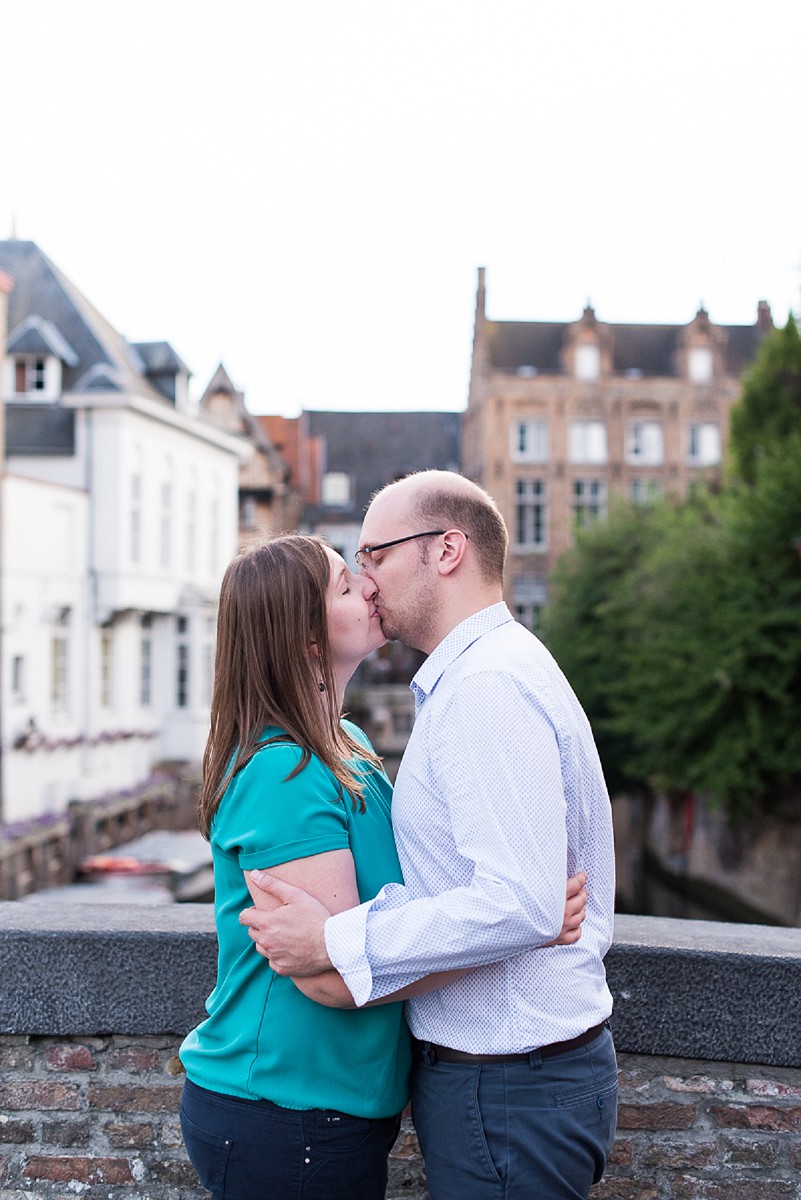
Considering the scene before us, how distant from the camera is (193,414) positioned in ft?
103

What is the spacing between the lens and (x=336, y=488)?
168 ft

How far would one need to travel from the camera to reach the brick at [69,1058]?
9.42ft

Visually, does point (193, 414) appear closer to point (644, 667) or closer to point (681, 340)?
point (644, 667)

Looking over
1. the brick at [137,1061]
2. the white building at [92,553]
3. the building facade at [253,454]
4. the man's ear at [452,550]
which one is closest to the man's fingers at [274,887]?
the man's ear at [452,550]

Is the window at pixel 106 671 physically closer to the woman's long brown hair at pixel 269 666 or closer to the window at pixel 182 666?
the window at pixel 182 666

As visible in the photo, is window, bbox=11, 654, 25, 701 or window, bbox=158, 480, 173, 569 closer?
window, bbox=11, 654, 25, 701

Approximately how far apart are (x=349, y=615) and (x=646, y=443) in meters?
42.8

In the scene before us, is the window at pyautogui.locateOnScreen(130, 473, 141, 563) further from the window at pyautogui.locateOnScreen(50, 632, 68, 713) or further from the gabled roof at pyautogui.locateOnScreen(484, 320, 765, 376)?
the gabled roof at pyautogui.locateOnScreen(484, 320, 765, 376)

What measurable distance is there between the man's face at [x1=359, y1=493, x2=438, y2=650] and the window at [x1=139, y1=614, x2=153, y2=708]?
27615 millimetres

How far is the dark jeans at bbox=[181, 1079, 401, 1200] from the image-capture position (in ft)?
6.59

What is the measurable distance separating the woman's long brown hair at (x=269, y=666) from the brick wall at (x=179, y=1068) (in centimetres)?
90

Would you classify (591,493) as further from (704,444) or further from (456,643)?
(456,643)

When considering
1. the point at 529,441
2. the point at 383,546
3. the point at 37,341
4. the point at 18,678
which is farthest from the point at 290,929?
the point at 529,441

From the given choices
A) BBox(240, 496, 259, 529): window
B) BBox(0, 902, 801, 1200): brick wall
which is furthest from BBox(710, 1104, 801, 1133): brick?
BBox(240, 496, 259, 529): window
